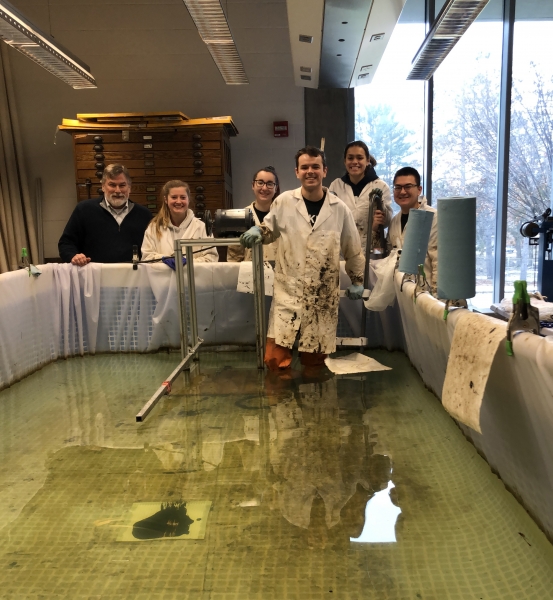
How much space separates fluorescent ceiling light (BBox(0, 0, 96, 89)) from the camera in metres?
2.91

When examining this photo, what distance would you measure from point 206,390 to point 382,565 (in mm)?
1494

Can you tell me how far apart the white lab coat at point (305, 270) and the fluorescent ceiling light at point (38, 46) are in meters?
1.79

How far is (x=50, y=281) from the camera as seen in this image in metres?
3.14

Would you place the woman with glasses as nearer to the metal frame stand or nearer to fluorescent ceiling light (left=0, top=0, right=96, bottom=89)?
the metal frame stand

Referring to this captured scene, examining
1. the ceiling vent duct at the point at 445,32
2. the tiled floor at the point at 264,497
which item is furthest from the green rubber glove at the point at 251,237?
the ceiling vent duct at the point at 445,32

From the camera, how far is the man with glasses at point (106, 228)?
11.1 feet

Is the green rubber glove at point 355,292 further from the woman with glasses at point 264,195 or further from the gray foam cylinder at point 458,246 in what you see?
the gray foam cylinder at point 458,246

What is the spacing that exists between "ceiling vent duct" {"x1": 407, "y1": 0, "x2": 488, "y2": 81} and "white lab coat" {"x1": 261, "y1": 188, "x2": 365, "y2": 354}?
1.28m

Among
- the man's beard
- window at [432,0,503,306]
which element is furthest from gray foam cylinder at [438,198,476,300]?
window at [432,0,503,306]

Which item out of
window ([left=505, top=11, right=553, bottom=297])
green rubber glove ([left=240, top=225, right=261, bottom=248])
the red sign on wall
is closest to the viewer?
green rubber glove ([left=240, top=225, right=261, bottom=248])

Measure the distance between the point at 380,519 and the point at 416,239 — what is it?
124cm

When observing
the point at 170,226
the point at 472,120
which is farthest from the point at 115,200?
→ the point at 472,120

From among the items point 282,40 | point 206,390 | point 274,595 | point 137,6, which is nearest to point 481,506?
point 274,595

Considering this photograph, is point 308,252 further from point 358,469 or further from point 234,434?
point 358,469
